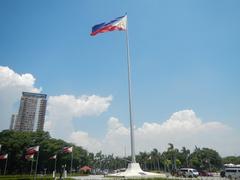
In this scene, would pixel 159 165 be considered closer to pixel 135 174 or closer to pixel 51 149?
pixel 51 149

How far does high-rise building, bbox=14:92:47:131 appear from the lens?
13900 centimetres

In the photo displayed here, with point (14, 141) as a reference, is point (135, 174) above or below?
below

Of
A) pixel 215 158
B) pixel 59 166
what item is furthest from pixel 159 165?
pixel 59 166

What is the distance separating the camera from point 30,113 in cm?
14075

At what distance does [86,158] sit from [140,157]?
3914 cm

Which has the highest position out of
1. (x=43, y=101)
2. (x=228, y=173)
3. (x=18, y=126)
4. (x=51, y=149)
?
(x=43, y=101)

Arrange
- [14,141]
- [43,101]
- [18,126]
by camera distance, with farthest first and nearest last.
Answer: [43,101] < [18,126] < [14,141]

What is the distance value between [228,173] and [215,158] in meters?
60.5

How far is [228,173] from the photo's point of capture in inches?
1884

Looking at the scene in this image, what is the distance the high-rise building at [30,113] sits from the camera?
5472 inches

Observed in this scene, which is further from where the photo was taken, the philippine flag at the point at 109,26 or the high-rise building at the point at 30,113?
the high-rise building at the point at 30,113

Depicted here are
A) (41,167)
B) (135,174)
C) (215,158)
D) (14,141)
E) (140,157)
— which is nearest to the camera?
(135,174)

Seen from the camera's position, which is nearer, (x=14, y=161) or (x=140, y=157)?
(x=14, y=161)

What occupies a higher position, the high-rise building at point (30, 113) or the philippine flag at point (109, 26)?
the high-rise building at point (30, 113)
